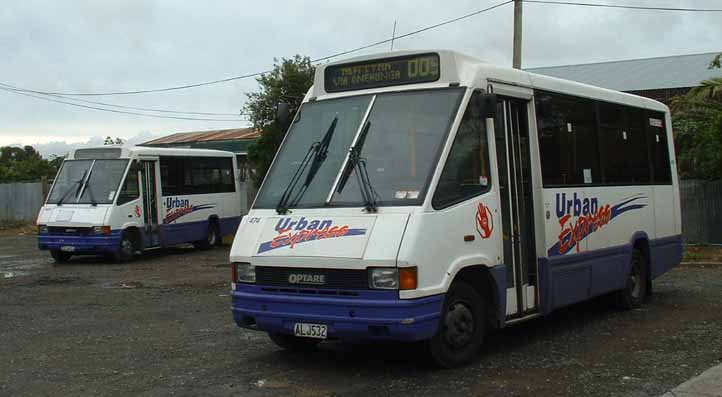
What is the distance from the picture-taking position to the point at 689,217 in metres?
20.0

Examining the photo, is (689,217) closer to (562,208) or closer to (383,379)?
(562,208)

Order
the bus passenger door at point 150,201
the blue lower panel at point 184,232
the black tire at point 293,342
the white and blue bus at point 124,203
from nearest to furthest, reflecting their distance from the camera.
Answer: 1. the black tire at point 293,342
2. the white and blue bus at point 124,203
3. the bus passenger door at point 150,201
4. the blue lower panel at point 184,232

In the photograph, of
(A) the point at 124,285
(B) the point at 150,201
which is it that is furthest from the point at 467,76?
(B) the point at 150,201

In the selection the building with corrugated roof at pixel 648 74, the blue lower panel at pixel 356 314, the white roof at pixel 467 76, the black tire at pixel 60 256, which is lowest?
the blue lower panel at pixel 356 314

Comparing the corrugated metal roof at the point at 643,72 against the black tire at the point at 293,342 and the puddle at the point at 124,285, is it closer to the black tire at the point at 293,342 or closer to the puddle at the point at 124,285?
the puddle at the point at 124,285

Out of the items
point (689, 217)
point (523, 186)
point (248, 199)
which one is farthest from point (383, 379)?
point (248, 199)

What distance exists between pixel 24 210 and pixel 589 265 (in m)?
29.7

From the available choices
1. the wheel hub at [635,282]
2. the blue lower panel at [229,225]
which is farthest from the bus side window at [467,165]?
the blue lower panel at [229,225]

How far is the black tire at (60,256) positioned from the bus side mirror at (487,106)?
14859mm

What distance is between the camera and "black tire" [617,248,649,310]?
11.1 meters

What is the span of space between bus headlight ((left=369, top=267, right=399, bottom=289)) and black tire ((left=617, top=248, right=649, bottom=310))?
5.03 metres

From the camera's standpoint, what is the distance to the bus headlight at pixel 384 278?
708 cm

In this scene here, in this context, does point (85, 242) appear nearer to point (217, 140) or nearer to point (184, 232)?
point (184, 232)

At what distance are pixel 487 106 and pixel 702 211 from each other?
44.8 feet
